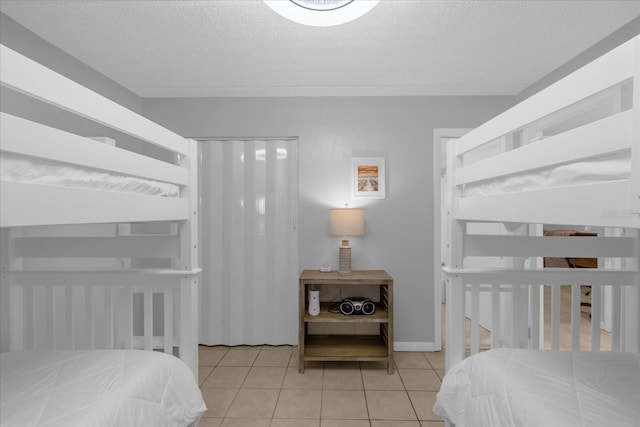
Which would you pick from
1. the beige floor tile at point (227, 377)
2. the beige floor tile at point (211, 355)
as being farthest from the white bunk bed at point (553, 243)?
the beige floor tile at point (211, 355)

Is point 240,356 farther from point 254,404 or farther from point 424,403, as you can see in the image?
point 424,403

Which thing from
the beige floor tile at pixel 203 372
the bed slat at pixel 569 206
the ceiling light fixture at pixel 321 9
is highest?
the ceiling light fixture at pixel 321 9

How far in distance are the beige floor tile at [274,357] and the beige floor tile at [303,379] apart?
0.16 m

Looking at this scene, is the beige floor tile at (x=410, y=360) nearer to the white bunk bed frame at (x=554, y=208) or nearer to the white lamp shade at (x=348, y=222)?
the white lamp shade at (x=348, y=222)

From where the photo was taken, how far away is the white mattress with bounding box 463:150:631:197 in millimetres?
841

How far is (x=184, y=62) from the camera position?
8.59 feet

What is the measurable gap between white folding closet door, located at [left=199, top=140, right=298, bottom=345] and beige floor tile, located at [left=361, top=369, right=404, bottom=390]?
0.83m

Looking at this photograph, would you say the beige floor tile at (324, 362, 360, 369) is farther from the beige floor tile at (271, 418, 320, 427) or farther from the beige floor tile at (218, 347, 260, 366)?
the beige floor tile at (271, 418, 320, 427)

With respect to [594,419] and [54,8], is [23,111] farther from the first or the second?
[594,419]

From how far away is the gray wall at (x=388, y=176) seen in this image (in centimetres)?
321

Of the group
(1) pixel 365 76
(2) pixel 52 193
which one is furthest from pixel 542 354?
(1) pixel 365 76

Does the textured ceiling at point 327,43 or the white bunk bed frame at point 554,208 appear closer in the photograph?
the white bunk bed frame at point 554,208

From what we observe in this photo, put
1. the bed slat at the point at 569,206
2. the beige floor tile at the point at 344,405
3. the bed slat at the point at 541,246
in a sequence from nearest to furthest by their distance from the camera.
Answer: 1. the bed slat at the point at 569,206
2. the bed slat at the point at 541,246
3. the beige floor tile at the point at 344,405

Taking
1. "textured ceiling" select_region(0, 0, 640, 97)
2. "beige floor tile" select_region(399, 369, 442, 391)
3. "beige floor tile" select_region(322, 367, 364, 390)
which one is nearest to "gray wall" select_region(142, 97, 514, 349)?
"textured ceiling" select_region(0, 0, 640, 97)
